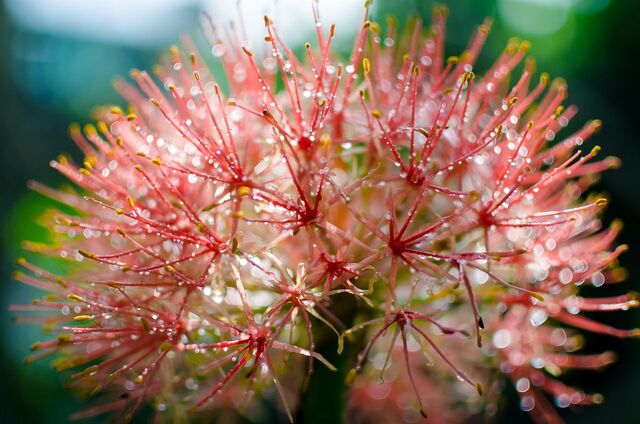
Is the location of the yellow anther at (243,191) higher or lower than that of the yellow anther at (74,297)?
higher

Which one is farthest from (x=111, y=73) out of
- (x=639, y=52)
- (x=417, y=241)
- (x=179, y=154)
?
(x=417, y=241)

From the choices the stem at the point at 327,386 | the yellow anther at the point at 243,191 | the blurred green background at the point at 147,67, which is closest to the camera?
the yellow anther at the point at 243,191

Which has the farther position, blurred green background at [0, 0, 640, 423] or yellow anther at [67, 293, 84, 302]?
blurred green background at [0, 0, 640, 423]

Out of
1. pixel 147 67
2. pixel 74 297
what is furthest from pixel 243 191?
pixel 147 67

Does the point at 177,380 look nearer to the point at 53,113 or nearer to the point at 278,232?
the point at 278,232

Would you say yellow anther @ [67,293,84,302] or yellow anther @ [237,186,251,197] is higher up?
yellow anther @ [237,186,251,197]

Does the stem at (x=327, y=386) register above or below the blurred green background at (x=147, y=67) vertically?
below

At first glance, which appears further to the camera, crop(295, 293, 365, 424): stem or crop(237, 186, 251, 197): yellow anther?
crop(295, 293, 365, 424): stem

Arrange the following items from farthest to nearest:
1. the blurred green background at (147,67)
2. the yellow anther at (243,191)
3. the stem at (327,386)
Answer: the blurred green background at (147,67) < the stem at (327,386) < the yellow anther at (243,191)

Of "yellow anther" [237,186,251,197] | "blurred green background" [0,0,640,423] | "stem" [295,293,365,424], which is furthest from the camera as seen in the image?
"blurred green background" [0,0,640,423]

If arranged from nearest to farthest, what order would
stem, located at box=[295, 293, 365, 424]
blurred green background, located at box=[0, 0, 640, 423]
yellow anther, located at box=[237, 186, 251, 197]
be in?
yellow anther, located at box=[237, 186, 251, 197]
stem, located at box=[295, 293, 365, 424]
blurred green background, located at box=[0, 0, 640, 423]

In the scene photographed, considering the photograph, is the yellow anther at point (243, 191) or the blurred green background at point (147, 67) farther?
the blurred green background at point (147, 67)
